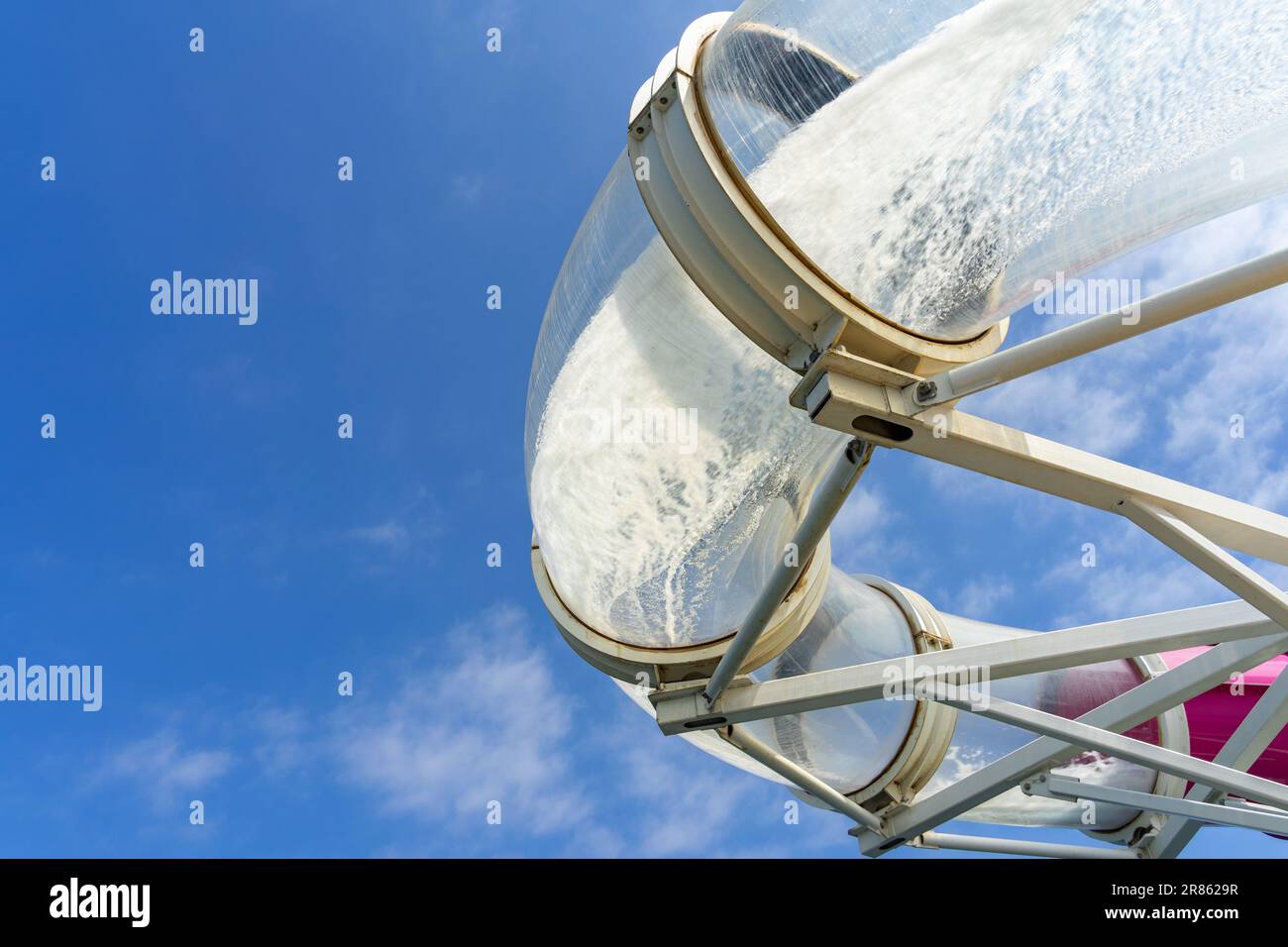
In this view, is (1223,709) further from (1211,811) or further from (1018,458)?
(1018,458)

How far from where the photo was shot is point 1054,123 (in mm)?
3668

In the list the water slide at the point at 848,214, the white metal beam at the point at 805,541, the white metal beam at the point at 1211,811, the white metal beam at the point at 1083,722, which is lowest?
the white metal beam at the point at 1211,811

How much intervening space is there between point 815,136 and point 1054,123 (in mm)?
827

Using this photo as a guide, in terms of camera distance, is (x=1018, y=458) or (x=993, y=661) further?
(x=993, y=661)

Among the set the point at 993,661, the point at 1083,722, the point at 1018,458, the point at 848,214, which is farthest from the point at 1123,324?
the point at 1083,722

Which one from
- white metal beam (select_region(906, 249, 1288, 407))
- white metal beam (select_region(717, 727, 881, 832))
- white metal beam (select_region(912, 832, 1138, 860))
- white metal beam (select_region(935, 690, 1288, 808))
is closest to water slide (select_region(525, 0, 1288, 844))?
white metal beam (select_region(906, 249, 1288, 407))

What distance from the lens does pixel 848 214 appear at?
12.6ft

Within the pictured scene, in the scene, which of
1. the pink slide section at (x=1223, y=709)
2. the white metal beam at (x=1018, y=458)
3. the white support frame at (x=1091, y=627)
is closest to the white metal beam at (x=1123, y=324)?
the white support frame at (x=1091, y=627)

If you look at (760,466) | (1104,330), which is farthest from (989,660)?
(1104,330)

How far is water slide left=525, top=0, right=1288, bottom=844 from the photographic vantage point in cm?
364

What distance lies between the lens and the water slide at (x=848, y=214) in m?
3.64

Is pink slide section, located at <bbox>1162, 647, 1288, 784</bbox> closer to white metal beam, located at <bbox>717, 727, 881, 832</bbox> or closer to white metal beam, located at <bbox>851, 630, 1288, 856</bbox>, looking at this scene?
white metal beam, located at <bbox>851, 630, 1288, 856</bbox>

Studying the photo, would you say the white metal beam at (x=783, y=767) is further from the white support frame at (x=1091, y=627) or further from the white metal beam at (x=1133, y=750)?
the white metal beam at (x=1133, y=750)
